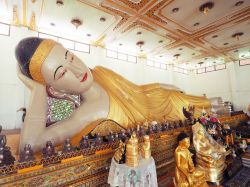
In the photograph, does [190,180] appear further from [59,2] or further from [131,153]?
[59,2]

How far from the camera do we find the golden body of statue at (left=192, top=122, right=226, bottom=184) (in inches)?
74.0

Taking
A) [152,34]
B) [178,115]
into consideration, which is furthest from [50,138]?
[152,34]

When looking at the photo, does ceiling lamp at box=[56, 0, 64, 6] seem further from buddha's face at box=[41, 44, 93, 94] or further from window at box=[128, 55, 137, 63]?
window at box=[128, 55, 137, 63]

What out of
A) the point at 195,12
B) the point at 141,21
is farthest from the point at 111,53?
the point at 195,12

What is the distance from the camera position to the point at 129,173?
1.24 metres

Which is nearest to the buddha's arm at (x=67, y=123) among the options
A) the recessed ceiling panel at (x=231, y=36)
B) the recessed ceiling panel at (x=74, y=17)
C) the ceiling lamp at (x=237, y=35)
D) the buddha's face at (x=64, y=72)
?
the buddha's face at (x=64, y=72)

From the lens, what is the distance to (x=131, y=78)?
976cm

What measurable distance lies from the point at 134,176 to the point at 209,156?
1.13 metres

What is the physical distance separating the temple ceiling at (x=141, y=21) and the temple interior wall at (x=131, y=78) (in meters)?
0.72

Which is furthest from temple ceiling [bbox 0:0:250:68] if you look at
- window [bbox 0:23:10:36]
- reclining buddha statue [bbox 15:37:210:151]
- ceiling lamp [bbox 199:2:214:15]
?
reclining buddha statue [bbox 15:37:210:151]

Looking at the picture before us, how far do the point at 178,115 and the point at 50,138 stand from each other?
2.46 m

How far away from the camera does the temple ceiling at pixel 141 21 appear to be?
5105 millimetres

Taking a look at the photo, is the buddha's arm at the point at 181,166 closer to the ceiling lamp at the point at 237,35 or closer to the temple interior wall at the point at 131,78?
the temple interior wall at the point at 131,78

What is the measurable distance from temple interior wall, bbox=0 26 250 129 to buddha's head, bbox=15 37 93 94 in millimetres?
4691
